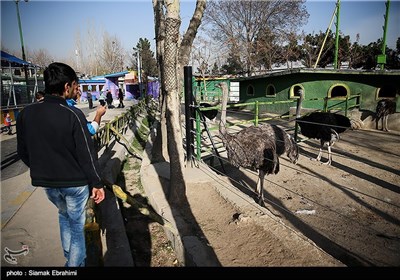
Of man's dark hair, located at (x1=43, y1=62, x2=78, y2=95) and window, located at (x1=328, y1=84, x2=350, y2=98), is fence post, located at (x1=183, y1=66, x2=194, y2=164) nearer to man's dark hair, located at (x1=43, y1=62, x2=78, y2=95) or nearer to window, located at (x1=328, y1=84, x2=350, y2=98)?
man's dark hair, located at (x1=43, y1=62, x2=78, y2=95)

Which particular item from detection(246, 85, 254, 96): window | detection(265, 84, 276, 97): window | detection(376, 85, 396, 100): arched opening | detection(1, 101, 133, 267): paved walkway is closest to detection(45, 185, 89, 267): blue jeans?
detection(1, 101, 133, 267): paved walkway

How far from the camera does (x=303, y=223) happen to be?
150 inches

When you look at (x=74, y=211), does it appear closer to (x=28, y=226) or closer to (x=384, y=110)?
(x=28, y=226)

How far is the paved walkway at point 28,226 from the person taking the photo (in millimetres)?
2682

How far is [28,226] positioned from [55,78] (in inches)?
88.6

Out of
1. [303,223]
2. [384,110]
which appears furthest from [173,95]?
[384,110]

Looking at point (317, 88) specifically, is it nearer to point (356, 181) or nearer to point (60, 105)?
point (356, 181)

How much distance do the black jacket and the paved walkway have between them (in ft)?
3.80

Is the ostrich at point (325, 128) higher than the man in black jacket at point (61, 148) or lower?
lower

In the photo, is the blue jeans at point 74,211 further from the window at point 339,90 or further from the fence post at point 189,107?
the window at point 339,90

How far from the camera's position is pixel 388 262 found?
294 cm

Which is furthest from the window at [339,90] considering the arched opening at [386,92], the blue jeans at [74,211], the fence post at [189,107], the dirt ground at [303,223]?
the blue jeans at [74,211]

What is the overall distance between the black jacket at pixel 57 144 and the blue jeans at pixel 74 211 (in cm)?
10
